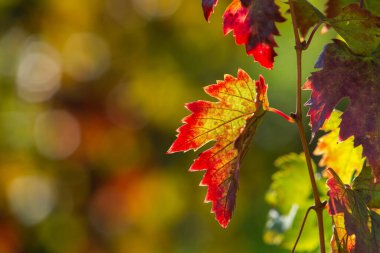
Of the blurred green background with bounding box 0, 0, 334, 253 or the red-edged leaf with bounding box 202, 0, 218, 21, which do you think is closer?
the red-edged leaf with bounding box 202, 0, 218, 21

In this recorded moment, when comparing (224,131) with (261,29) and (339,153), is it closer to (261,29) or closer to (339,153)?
(261,29)

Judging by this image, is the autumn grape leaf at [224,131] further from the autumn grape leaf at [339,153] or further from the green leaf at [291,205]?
the green leaf at [291,205]

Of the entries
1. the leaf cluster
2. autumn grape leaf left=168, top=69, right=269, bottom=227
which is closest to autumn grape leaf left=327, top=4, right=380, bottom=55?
the leaf cluster

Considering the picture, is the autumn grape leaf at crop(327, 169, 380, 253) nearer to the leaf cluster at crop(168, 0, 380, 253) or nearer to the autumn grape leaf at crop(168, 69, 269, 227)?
the leaf cluster at crop(168, 0, 380, 253)

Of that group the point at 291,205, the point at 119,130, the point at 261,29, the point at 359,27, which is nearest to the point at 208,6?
the point at 261,29

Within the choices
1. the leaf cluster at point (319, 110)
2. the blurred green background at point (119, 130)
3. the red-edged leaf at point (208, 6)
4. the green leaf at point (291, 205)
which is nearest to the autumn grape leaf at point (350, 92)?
the leaf cluster at point (319, 110)

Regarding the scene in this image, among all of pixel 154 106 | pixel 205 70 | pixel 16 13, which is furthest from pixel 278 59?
pixel 16 13
